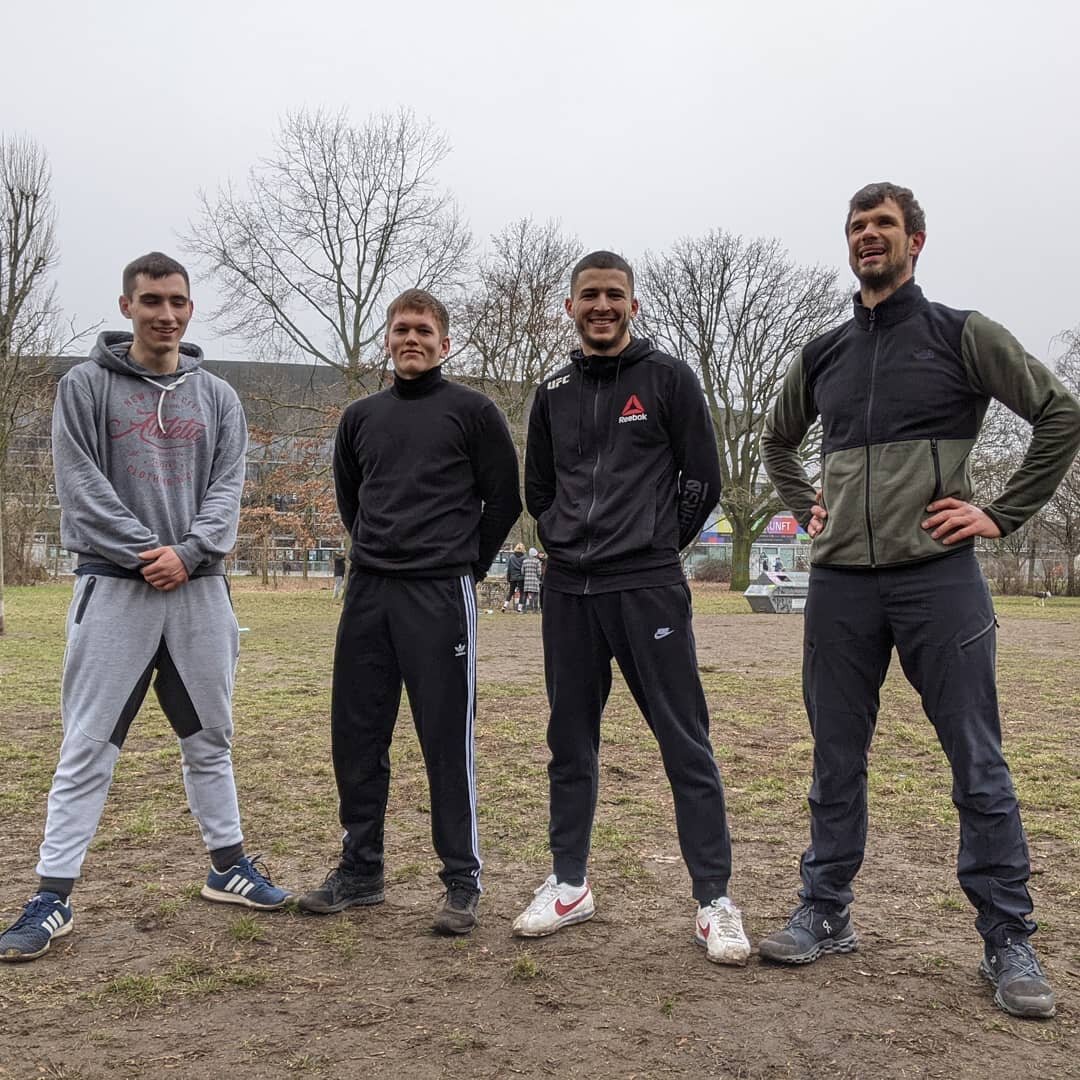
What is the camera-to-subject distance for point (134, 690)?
12.2ft

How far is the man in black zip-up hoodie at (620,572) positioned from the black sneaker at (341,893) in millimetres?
678

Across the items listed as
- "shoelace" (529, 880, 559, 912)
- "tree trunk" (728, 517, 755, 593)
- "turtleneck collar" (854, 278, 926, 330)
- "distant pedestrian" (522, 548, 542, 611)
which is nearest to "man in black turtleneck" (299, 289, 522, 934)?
"shoelace" (529, 880, 559, 912)

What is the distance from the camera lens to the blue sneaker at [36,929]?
3297mm

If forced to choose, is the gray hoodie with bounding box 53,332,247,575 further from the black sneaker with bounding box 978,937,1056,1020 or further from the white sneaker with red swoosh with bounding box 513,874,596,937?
the black sneaker with bounding box 978,937,1056,1020

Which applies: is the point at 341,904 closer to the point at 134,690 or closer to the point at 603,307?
the point at 134,690

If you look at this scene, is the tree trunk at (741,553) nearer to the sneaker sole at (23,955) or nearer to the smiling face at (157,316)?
the smiling face at (157,316)

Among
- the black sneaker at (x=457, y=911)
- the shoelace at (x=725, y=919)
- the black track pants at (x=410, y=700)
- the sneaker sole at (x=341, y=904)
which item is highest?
the black track pants at (x=410, y=700)

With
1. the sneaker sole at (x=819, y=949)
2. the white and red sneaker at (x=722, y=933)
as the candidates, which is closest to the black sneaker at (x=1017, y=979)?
the sneaker sole at (x=819, y=949)

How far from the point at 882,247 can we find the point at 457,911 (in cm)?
271

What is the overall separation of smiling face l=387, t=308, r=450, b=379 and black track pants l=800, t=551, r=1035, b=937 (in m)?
1.66

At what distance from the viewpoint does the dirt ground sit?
2645mm

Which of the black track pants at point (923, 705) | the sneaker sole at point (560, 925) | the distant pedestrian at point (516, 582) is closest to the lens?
the black track pants at point (923, 705)

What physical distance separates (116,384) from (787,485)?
101 inches

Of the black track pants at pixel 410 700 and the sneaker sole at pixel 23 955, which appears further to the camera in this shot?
the black track pants at pixel 410 700
